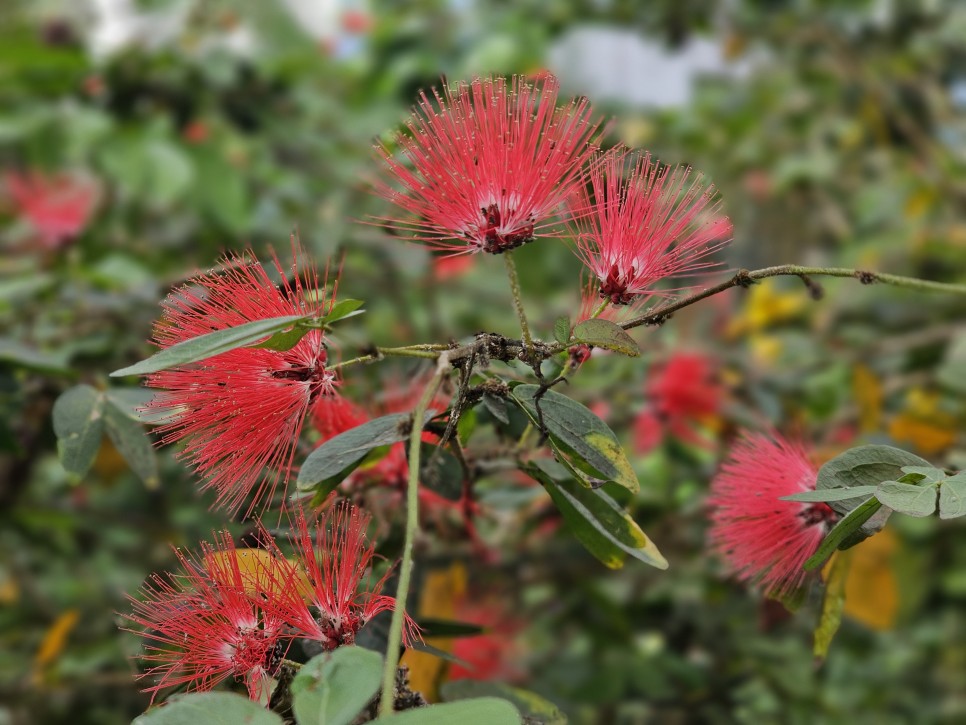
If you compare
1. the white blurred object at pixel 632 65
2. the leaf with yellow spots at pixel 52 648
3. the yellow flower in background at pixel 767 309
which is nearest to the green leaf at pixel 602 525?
the leaf with yellow spots at pixel 52 648

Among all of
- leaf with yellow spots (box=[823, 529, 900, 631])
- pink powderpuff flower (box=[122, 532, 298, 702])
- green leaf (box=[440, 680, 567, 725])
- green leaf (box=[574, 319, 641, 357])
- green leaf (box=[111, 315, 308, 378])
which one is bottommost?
green leaf (box=[440, 680, 567, 725])

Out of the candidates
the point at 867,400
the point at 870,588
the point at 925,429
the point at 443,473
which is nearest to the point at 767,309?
the point at 867,400

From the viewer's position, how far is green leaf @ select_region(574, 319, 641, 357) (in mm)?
574

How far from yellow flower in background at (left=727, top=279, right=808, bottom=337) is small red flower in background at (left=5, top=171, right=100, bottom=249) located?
5.43 ft

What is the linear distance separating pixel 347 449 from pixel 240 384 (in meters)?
0.09

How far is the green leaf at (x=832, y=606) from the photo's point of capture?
67cm

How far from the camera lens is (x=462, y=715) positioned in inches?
17.8

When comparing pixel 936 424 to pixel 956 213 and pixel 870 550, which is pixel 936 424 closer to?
pixel 870 550

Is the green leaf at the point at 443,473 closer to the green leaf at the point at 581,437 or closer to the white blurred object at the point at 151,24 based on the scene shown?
the green leaf at the point at 581,437

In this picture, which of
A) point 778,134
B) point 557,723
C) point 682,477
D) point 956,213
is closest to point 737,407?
point 682,477

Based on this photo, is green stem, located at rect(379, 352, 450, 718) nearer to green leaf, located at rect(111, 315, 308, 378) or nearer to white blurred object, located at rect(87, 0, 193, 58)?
green leaf, located at rect(111, 315, 308, 378)

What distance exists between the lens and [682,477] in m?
1.38

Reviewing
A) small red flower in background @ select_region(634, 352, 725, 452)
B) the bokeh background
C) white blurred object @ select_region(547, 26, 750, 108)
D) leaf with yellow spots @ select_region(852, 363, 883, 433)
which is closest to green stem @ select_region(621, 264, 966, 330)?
the bokeh background

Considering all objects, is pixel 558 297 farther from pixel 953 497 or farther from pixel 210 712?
pixel 210 712
